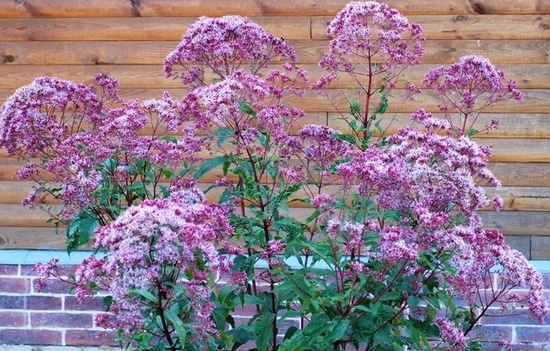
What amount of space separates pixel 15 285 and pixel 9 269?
85mm

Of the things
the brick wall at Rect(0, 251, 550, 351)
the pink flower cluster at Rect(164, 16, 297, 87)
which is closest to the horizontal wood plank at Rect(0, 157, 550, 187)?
the brick wall at Rect(0, 251, 550, 351)

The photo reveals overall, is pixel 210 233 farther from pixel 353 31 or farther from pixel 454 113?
pixel 454 113

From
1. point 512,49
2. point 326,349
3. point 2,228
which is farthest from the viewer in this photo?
point 2,228

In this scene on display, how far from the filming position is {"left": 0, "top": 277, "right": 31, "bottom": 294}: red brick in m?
3.79

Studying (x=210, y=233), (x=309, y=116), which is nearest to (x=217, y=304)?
(x=210, y=233)

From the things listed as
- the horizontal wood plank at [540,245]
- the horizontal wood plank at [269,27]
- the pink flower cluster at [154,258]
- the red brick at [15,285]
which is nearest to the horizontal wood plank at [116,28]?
the horizontal wood plank at [269,27]

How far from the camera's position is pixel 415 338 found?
2.19m

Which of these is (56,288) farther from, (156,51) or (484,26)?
(484,26)

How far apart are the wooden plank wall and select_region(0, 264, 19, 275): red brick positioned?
0.31 feet

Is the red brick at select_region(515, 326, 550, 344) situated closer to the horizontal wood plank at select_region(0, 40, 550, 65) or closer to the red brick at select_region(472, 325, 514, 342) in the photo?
the red brick at select_region(472, 325, 514, 342)

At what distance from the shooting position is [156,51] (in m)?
3.65

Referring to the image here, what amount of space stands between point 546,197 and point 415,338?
65.3 inches

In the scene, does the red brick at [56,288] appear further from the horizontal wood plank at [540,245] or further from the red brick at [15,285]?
the horizontal wood plank at [540,245]

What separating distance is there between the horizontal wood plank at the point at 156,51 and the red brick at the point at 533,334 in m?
1.16
